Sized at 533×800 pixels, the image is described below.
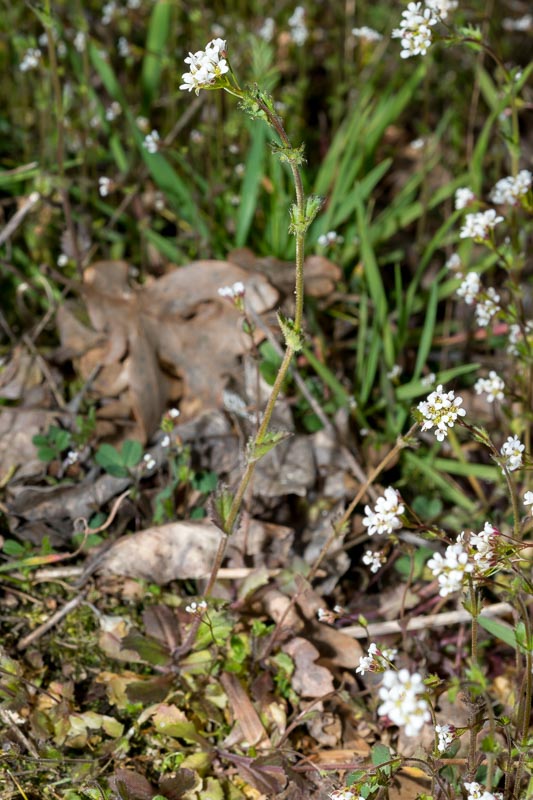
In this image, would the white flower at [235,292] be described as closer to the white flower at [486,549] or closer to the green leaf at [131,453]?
the green leaf at [131,453]

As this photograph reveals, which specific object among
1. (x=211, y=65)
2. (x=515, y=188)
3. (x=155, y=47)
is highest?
(x=211, y=65)

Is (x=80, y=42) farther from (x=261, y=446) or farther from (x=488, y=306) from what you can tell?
(x=261, y=446)

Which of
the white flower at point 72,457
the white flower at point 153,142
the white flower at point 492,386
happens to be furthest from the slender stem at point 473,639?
the white flower at point 153,142

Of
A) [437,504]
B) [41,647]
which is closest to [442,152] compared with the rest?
[437,504]

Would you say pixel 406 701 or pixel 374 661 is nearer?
pixel 406 701

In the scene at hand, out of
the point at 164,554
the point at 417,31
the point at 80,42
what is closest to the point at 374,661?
the point at 164,554

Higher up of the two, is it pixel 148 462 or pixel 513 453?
pixel 513 453

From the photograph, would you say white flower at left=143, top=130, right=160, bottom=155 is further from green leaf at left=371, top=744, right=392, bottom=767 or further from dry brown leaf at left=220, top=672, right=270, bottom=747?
green leaf at left=371, top=744, right=392, bottom=767
